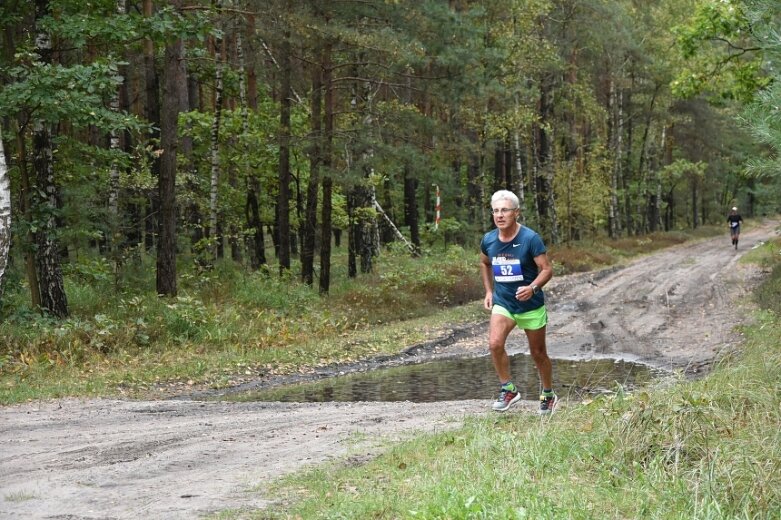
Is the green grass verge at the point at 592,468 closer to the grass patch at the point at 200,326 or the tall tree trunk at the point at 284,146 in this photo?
the grass patch at the point at 200,326

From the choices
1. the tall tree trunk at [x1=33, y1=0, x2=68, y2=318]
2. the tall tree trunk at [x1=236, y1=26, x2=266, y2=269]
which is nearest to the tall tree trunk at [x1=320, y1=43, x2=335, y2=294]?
the tall tree trunk at [x1=236, y1=26, x2=266, y2=269]

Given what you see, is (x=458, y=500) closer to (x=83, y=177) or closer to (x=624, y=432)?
(x=624, y=432)

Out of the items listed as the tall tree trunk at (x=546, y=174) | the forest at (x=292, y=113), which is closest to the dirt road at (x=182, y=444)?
the forest at (x=292, y=113)

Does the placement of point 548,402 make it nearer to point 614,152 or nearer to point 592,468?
point 592,468

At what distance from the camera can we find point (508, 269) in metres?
8.45

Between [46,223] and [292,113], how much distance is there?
48.6 feet

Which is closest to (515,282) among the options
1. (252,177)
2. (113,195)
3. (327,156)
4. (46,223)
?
(46,223)

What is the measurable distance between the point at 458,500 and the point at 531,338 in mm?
3673

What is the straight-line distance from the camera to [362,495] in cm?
580

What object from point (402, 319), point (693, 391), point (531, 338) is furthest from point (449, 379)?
point (402, 319)

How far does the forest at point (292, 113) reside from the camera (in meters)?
14.4

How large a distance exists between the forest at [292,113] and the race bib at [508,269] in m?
3.25

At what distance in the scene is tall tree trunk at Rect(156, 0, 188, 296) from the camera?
17469 millimetres

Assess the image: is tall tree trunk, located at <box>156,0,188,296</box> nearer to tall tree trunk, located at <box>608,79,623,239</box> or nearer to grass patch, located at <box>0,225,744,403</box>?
grass patch, located at <box>0,225,744,403</box>
